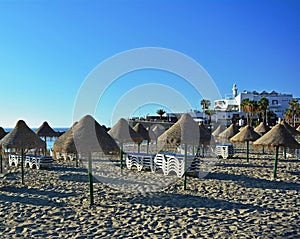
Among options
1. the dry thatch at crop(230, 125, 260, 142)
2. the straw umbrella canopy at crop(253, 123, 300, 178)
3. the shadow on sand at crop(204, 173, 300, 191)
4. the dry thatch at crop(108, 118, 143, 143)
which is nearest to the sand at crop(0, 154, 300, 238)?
the shadow on sand at crop(204, 173, 300, 191)

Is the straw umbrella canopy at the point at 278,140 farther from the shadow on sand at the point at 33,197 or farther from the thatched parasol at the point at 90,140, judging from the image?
the shadow on sand at the point at 33,197

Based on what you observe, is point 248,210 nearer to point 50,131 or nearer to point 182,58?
point 182,58

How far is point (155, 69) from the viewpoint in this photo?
36.1 feet

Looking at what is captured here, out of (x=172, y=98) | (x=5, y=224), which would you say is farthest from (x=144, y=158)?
(x=5, y=224)

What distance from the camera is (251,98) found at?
50844 millimetres

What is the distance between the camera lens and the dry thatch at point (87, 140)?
23.3ft

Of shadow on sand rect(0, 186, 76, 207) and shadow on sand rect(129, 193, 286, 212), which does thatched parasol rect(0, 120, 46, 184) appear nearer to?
shadow on sand rect(0, 186, 76, 207)

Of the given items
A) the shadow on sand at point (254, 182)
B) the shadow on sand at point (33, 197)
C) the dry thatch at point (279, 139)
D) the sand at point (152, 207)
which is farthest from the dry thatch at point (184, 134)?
the shadow on sand at point (33, 197)

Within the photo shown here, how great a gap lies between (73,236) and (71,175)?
20.0 ft

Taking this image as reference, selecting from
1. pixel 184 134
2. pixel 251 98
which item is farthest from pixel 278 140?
pixel 251 98

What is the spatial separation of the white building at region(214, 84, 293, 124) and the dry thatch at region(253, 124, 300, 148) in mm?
38874

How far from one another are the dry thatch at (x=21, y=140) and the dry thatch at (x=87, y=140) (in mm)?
2184

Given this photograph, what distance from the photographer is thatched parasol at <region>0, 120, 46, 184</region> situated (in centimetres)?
935

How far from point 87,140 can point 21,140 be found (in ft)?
11.3
